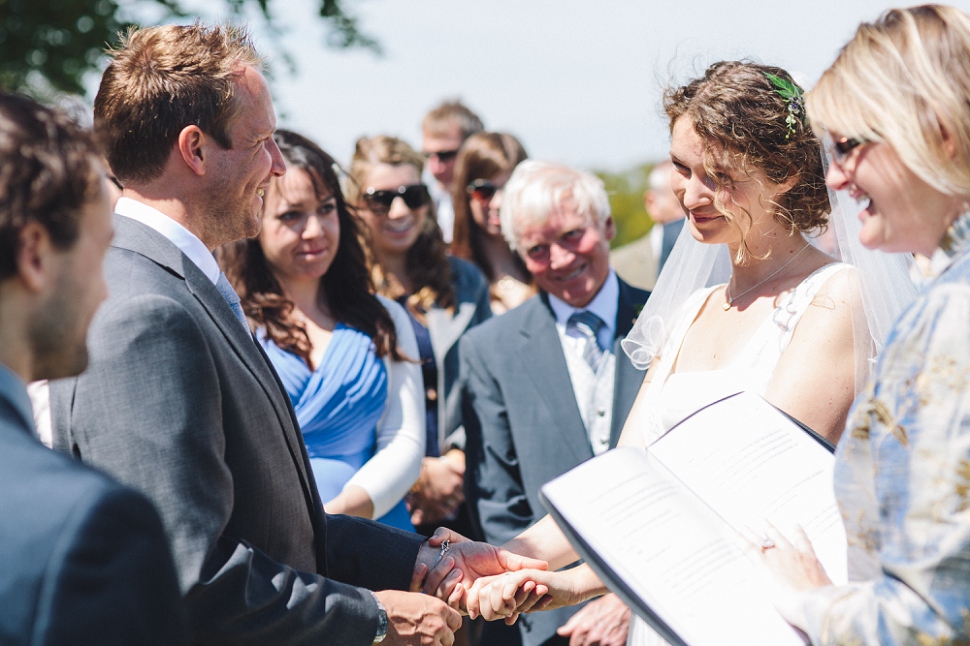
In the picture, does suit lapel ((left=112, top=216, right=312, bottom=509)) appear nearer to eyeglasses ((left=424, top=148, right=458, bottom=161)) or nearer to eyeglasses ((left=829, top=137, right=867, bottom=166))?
eyeglasses ((left=829, top=137, right=867, bottom=166))

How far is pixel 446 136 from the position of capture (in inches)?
285

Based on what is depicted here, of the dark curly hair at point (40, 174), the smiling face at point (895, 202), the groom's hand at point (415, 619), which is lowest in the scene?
the groom's hand at point (415, 619)

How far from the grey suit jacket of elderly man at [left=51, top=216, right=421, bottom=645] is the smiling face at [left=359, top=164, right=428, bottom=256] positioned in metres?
3.12

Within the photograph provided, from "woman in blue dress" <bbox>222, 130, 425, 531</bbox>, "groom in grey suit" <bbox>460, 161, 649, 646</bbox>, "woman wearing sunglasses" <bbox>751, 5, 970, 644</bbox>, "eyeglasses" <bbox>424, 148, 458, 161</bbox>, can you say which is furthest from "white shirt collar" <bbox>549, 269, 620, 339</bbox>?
"eyeglasses" <bbox>424, 148, 458, 161</bbox>

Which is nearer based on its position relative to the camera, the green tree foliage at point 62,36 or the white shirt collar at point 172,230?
the white shirt collar at point 172,230

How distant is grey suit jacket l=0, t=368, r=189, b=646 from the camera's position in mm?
1289

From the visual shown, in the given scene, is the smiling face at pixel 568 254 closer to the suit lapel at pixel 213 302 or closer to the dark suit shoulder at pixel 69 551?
the suit lapel at pixel 213 302

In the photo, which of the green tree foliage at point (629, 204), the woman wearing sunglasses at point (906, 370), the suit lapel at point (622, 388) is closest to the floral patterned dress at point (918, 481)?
the woman wearing sunglasses at point (906, 370)

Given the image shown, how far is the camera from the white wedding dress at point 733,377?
2693 millimetres

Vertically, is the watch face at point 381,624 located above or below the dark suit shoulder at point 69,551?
below

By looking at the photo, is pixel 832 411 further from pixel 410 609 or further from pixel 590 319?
pixel 590 319

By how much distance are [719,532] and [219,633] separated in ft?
3.89

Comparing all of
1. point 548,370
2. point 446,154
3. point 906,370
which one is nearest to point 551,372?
point 548,370

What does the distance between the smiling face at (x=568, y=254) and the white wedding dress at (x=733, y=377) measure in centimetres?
137
